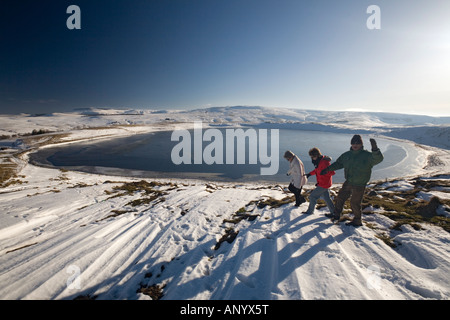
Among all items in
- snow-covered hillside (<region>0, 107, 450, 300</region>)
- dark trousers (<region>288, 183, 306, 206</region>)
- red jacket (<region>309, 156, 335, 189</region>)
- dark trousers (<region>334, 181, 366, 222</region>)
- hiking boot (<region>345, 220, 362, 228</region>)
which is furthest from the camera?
dark trousers (<region>288, 183, 306, 206</region>)

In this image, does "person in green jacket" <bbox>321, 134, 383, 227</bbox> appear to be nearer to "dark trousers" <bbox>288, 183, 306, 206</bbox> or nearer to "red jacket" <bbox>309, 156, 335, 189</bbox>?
"red jacket" <bbox>309, 156, 335, 189</bbox>

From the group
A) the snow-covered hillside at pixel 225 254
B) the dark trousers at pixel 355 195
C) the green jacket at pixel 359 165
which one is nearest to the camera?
the snow-covered hillside at pixel 225 254

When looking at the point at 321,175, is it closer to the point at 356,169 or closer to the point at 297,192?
the point at 356,169

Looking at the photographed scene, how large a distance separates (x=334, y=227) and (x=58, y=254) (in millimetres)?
7919

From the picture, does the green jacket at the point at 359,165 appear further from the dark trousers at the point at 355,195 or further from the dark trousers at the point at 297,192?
the dark trousers at the point at 297,192

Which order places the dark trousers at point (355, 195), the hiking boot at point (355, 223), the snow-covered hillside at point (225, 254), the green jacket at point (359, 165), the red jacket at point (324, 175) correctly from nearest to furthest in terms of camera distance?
the snow-covered hillside at point (225, 254) < the green jacket at point (359, 165) < the dark trousers at point (355, 195) < the hiking boot at point (355, 223) < the red jacket at point (324, 175)

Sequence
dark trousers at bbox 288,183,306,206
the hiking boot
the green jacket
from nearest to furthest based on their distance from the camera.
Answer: the green jacket → the hiking boot → dark trousers at bbox 288,183,306,206

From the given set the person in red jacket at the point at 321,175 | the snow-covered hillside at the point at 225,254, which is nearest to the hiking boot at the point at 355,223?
the snow-covered hillside at the point at 225,254

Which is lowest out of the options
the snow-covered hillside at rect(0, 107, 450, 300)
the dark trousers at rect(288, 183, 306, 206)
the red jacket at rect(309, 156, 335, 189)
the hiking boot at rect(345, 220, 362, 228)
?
the snow-covered hillside at rect(0, 107, 450, 300)

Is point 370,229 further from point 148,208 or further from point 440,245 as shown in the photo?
point 148,208

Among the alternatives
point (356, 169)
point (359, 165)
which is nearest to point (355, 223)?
point (356, 169)

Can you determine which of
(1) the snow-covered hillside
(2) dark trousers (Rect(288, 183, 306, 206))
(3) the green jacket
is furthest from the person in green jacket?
(2) dark trousers (Rect(288, 183, 306, 206))

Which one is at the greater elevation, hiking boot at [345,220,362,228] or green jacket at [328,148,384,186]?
green jacket at [328,148,384,186]
